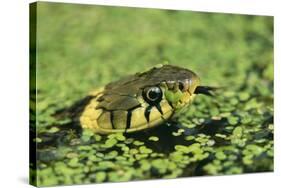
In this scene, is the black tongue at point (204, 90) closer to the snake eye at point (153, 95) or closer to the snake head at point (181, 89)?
the snake head at point (181, 89)

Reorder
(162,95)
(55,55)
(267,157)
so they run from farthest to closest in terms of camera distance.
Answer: (267,157)
(162,95)
(55,55)

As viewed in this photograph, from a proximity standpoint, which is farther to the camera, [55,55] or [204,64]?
[204,64]

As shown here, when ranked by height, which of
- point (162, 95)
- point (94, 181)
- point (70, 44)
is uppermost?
point (70, 44)

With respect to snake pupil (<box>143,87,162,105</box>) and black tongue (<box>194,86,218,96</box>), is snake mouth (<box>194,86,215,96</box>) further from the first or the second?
snake pupil (<box>143,87,162,105</box>)

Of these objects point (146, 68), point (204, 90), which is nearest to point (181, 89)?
point (204, 90)

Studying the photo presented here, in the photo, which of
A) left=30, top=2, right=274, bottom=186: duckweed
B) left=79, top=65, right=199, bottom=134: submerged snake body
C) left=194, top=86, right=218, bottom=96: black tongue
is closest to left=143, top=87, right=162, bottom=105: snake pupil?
left=79, top=65, right=199, bottom=134: submerged snake body

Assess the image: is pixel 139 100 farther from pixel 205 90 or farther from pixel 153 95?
pixel 205 90

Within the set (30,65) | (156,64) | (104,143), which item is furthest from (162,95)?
(30,65)

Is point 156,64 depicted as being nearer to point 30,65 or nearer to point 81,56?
point 81,56
